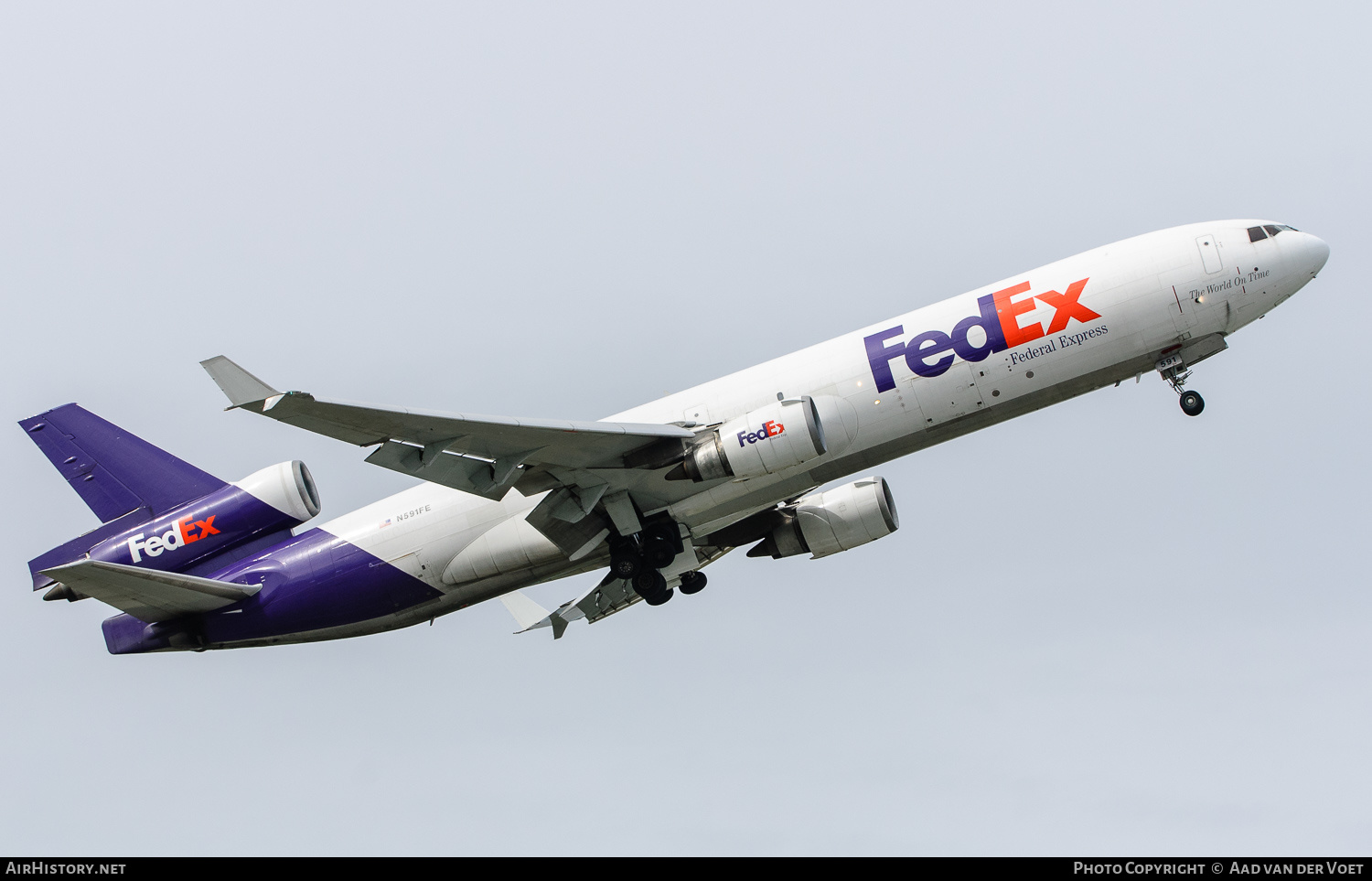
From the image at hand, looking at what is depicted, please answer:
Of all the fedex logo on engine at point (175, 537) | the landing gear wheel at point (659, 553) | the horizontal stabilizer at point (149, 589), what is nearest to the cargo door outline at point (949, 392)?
the landing gear wheel at point (659, 553)

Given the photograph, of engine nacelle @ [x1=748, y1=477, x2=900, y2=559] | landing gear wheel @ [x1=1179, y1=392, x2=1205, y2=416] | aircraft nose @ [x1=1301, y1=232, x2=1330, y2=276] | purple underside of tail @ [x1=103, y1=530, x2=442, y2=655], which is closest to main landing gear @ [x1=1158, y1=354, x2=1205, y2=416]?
landing gear wheel @ [x1=1179, y1=392, x2=1205, y2=416]

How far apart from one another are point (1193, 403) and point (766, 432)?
405 inches

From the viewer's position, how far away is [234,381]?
80.9 feet

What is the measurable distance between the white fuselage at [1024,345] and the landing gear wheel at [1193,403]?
2.94 ft

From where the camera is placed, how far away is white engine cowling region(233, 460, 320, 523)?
33.8 metres

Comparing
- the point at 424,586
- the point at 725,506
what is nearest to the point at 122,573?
the point at 424,586

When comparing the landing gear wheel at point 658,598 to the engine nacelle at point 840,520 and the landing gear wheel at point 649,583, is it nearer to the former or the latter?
the landing gear wheel at point 649,583

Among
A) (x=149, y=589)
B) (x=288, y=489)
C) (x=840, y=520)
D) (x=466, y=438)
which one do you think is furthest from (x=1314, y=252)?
(x=149, y=589)

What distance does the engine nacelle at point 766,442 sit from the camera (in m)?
28.9

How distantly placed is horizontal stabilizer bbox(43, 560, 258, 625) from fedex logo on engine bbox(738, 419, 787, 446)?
43.1 ft

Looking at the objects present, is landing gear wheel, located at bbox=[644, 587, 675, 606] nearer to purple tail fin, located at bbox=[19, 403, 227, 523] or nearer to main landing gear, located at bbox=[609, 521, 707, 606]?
main landing gear, located at bbox=[609, 521, 707, 606]

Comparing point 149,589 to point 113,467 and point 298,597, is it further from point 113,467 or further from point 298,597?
point 113,467
